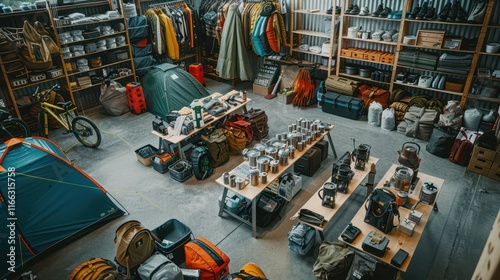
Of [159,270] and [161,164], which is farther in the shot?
[161,164]

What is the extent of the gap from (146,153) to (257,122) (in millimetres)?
2062

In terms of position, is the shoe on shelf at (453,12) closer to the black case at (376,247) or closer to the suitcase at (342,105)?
the suitcase at (342,105)

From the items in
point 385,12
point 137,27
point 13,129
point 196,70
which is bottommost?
point 13,129

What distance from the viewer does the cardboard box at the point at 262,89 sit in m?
8.62

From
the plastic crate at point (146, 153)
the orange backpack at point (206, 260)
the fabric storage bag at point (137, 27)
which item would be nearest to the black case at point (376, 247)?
the orange backpack at point (206, 260)

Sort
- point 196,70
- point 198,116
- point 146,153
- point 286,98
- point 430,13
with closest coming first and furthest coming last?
point 198,116
point 146,153
point 430,13
point 286,98
point 196,70

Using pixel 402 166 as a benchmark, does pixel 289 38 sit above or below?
above

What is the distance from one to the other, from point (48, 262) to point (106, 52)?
16.8 feet

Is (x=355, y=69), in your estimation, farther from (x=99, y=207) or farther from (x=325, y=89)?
(x=99, y=207)

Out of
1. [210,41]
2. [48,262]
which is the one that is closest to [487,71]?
[210,41]

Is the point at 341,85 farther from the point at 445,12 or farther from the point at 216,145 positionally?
the point at 216,145

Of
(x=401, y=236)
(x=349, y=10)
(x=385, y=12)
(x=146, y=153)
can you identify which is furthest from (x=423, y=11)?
(x=146, y=153)

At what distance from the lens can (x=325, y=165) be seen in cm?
589

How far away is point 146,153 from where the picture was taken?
237 inches
